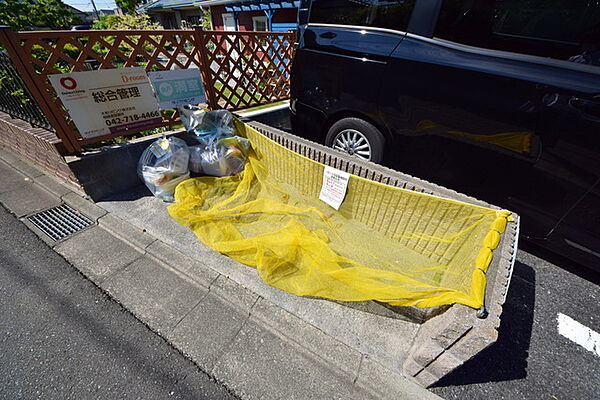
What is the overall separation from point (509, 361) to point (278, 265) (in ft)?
5.16

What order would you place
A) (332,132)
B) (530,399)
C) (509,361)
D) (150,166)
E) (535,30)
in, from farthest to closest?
1. (332,132)
2. (150,166)
3. (535,30)
4. (509,361)
5. (530,399)

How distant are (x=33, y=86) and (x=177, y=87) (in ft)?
4.01

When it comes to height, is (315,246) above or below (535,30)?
below

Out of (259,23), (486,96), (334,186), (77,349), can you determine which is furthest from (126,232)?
(259,23)

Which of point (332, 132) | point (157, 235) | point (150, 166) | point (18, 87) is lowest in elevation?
point (157, 235)

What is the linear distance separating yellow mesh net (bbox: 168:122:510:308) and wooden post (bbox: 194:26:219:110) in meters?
1.25

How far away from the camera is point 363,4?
225cm

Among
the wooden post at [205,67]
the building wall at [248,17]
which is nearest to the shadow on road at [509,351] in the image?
the wooden post at [205,67]

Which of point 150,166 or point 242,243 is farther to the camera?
point 150,166

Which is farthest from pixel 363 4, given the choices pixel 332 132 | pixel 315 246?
pixel 315 246

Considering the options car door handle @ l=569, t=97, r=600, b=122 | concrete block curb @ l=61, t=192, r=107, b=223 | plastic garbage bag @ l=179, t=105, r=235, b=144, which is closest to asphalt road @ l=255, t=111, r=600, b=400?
car door handle @ l=569, t=97, r=600, b=122

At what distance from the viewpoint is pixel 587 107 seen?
1.51 m

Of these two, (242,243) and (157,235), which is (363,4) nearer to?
(242,243)

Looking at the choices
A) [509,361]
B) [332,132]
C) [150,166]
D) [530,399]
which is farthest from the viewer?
[332,132]
